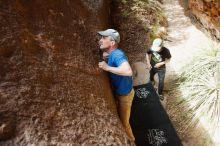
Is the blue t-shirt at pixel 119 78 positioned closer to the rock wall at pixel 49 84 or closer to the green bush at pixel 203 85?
the rock wall at pixel 49 84

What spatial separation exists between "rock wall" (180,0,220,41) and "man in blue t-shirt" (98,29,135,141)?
14.7ft

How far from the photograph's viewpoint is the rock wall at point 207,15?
7685 millimetres

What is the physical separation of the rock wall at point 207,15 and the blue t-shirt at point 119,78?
14.8ft

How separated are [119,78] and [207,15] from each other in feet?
17.8

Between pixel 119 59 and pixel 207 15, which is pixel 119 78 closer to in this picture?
pixel 119 59

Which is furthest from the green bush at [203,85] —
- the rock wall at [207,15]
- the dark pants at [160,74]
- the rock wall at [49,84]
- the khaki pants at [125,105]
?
the rock wall at [49,84]

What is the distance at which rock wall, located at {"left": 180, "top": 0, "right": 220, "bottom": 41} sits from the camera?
769 centimetres

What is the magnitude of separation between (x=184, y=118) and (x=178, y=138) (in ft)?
2.80

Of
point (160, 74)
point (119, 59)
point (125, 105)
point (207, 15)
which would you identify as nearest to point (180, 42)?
point (207, 15)

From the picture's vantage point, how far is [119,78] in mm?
3848

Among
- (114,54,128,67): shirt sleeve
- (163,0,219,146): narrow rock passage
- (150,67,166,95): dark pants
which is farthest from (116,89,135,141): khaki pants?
(150,67,166,95): dark pants

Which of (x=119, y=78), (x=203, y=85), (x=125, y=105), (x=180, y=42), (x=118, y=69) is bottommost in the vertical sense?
(x=203, y=85)

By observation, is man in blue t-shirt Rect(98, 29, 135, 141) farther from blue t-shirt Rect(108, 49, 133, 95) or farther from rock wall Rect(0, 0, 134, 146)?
rock wall Rect(0, 0, 134, 146)

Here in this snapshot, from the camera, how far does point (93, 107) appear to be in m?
3.07
